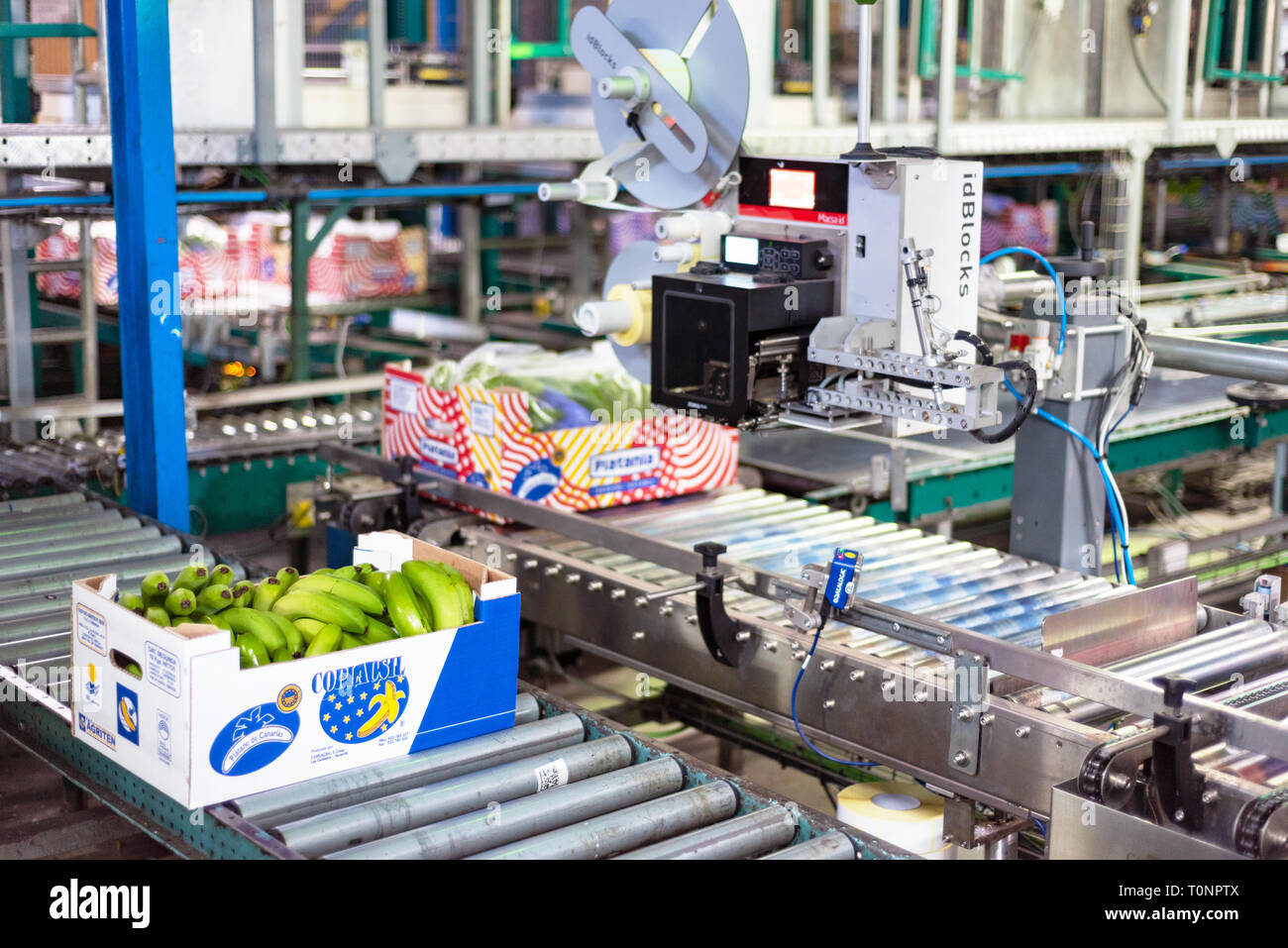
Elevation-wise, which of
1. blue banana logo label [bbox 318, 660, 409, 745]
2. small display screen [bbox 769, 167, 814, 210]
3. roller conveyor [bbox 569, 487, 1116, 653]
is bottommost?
roller conveyor [bbox 569, 487, 1116, 653]

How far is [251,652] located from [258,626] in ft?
0.22

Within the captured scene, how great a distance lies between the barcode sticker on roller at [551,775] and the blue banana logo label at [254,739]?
0.43 m

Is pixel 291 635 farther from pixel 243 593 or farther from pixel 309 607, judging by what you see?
pixel 243 593

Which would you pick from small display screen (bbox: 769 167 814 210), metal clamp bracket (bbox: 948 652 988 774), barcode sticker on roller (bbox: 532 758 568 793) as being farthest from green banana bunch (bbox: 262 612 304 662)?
small display screen (bbox: 769 167 814 210)

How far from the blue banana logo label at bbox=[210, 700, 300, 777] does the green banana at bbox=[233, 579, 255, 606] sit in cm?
35

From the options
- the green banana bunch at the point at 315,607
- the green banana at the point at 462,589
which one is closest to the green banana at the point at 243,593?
the green banana bunch at the point at 315,607

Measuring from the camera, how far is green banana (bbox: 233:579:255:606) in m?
2.88

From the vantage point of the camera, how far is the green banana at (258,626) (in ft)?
8.84

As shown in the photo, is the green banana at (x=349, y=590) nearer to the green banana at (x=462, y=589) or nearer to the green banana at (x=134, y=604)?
the green banana at (x=462, y=589)

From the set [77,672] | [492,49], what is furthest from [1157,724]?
[492,49]

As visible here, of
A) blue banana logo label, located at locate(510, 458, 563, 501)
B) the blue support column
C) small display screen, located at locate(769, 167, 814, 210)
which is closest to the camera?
small display screen, located at locate(769, 167, 814, 210)

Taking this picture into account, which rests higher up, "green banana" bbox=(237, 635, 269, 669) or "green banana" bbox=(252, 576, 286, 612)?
"green banana" bbox=(252, 576, 286, 612)

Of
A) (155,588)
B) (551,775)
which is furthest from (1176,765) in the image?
(155,588)

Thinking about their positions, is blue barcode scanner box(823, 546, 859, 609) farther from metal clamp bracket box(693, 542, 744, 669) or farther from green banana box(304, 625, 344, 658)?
green banana box(304, 625, 344, 658)
